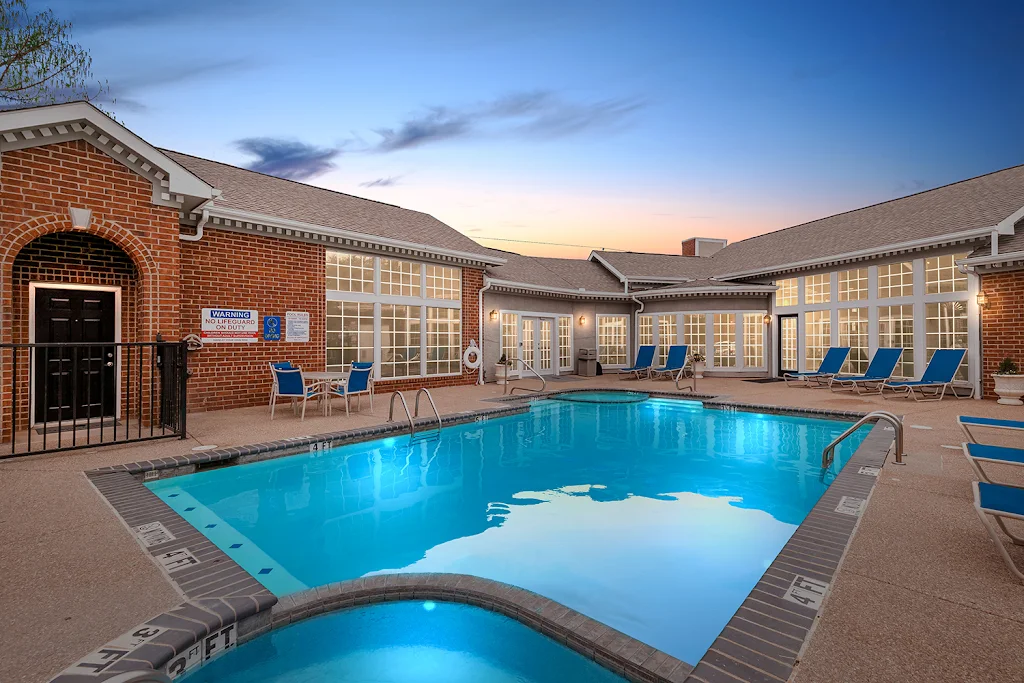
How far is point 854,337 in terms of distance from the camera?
Result: 13914mm

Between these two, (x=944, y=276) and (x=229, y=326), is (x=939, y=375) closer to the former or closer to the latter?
(x=944, y=276)

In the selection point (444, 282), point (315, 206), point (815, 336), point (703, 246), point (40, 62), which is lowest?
point (815, 336)

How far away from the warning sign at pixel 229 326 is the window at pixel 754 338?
48.5 ft

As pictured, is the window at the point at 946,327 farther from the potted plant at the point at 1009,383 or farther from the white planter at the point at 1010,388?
the white planter at the point at 1010,388

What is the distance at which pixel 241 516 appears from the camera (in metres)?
4.72

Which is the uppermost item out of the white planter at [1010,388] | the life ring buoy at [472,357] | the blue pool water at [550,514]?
the life ring buoy at [472,357]

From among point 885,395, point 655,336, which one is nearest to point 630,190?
point 655,336

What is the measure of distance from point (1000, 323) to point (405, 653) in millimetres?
13748

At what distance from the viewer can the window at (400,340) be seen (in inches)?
475

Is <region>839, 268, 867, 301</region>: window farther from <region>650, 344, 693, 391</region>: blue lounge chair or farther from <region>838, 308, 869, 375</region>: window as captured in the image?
<region>650, 344, 693, 391</region>: blue lounge chair

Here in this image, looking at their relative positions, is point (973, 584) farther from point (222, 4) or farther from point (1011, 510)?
point (222, 4)

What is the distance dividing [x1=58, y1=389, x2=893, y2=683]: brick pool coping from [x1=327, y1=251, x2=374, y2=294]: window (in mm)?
7255

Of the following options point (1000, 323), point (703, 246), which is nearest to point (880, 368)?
point (1000, 323)

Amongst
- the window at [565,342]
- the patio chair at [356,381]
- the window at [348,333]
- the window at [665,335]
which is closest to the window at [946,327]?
the window at [665,335]
